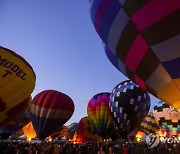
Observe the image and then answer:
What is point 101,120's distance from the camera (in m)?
22.5

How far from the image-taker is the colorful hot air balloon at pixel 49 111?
17.8m

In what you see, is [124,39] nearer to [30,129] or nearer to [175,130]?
[175,130]

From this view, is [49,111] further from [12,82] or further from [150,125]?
[150,125]

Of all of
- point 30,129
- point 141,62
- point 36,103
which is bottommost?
point 141,62

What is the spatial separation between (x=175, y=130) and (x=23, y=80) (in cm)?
1220

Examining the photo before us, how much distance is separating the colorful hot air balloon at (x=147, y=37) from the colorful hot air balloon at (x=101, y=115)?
1416 cm

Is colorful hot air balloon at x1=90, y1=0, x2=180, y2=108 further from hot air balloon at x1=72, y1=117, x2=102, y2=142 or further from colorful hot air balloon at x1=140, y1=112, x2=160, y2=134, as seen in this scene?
colorful hot air balloon at x1=140, y1=112, x2=160, y2=134

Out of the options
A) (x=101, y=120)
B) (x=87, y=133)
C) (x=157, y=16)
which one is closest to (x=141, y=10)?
(x=157, y=16)

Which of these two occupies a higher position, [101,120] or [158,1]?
[101,120]

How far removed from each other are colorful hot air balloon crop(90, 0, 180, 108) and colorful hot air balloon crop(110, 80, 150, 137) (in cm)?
828

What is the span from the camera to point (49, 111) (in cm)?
1808

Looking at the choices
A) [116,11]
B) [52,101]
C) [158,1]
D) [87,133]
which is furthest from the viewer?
[87,133]

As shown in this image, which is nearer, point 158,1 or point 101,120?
point 158,1

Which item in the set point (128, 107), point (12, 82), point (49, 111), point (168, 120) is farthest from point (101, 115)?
point (12, 82)
